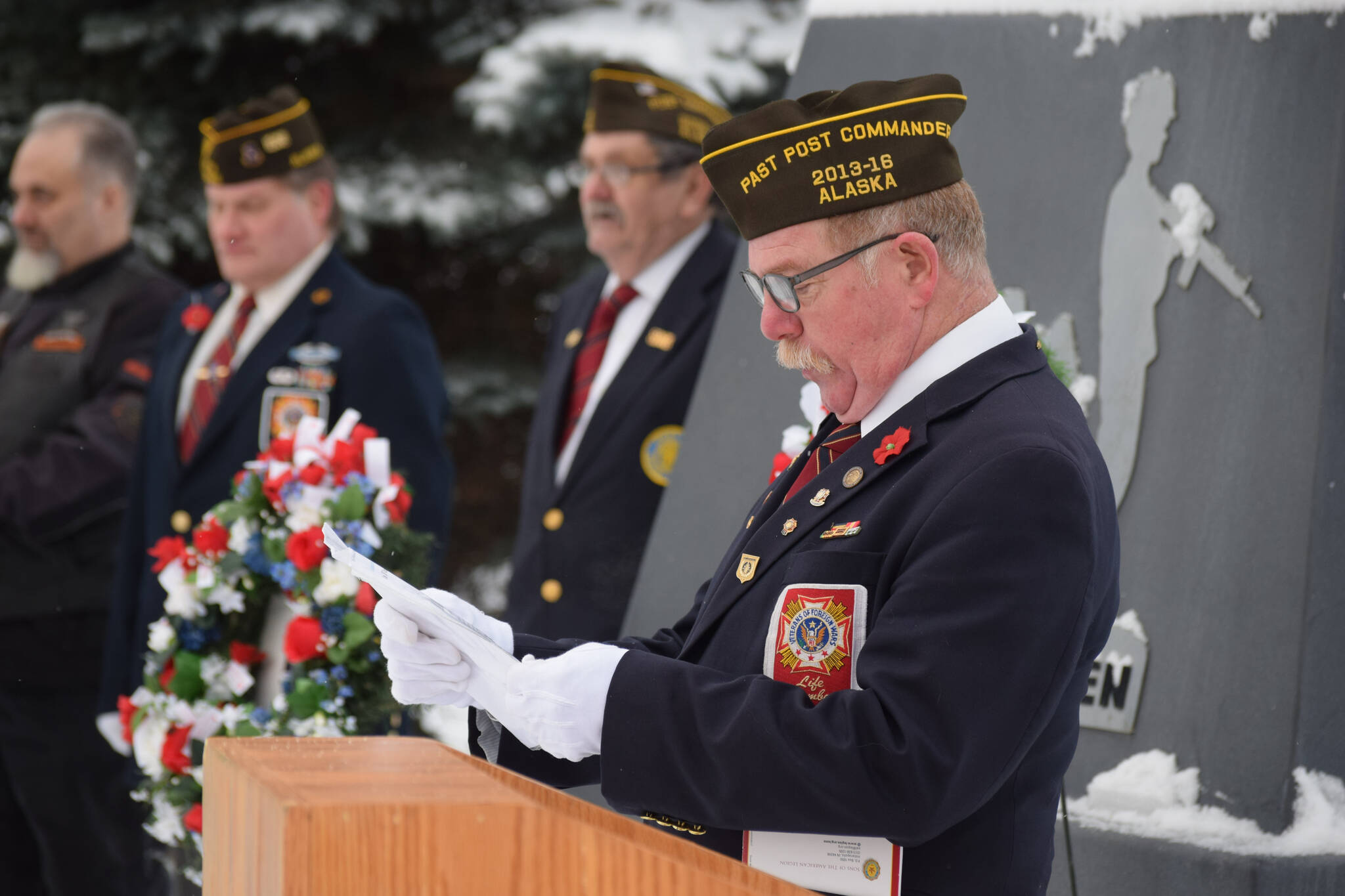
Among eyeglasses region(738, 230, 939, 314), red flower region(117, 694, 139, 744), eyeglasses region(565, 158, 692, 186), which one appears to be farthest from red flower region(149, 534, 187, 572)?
eyeglasses region(738, 230, 939, 314)

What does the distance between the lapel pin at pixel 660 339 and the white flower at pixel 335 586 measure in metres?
1.15

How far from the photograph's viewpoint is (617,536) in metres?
4.20

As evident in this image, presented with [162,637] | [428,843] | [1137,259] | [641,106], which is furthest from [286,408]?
[428,843]

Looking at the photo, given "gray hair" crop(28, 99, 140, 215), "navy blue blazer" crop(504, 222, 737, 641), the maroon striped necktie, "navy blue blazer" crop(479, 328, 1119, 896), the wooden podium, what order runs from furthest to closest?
1. "gray hair" crop(28, 99, 140, 215)
2. the maroon striped necktie
3. "navy blue blazer" crop(504, 222, 737, 641)
4. "navy blue blazer" crop(479, 328, 1119, 896)
5. the wooden podium

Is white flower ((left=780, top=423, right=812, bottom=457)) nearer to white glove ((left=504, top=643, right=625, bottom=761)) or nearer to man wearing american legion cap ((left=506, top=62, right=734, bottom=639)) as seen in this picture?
man wearing american legion cap ((left=506, top=62, right=734, bottom=639))

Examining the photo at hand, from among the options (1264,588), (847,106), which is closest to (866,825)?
(847,106)

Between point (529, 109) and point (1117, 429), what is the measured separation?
4.57 meters

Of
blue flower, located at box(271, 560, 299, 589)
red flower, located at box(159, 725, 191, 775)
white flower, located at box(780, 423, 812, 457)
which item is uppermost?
white flower, located at box(780, 423, 812, 457)

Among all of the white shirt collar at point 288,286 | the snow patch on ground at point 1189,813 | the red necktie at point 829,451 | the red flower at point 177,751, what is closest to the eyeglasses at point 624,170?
the white shirt collar at point 288,286

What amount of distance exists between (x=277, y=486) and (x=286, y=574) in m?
0.22

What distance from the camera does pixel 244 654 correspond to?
374 centimetres

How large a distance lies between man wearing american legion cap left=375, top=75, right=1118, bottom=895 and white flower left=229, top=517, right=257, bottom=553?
5.58 feet

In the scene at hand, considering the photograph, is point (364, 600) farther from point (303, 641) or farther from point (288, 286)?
point (288, 286)

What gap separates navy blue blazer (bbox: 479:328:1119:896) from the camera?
5.66ft
